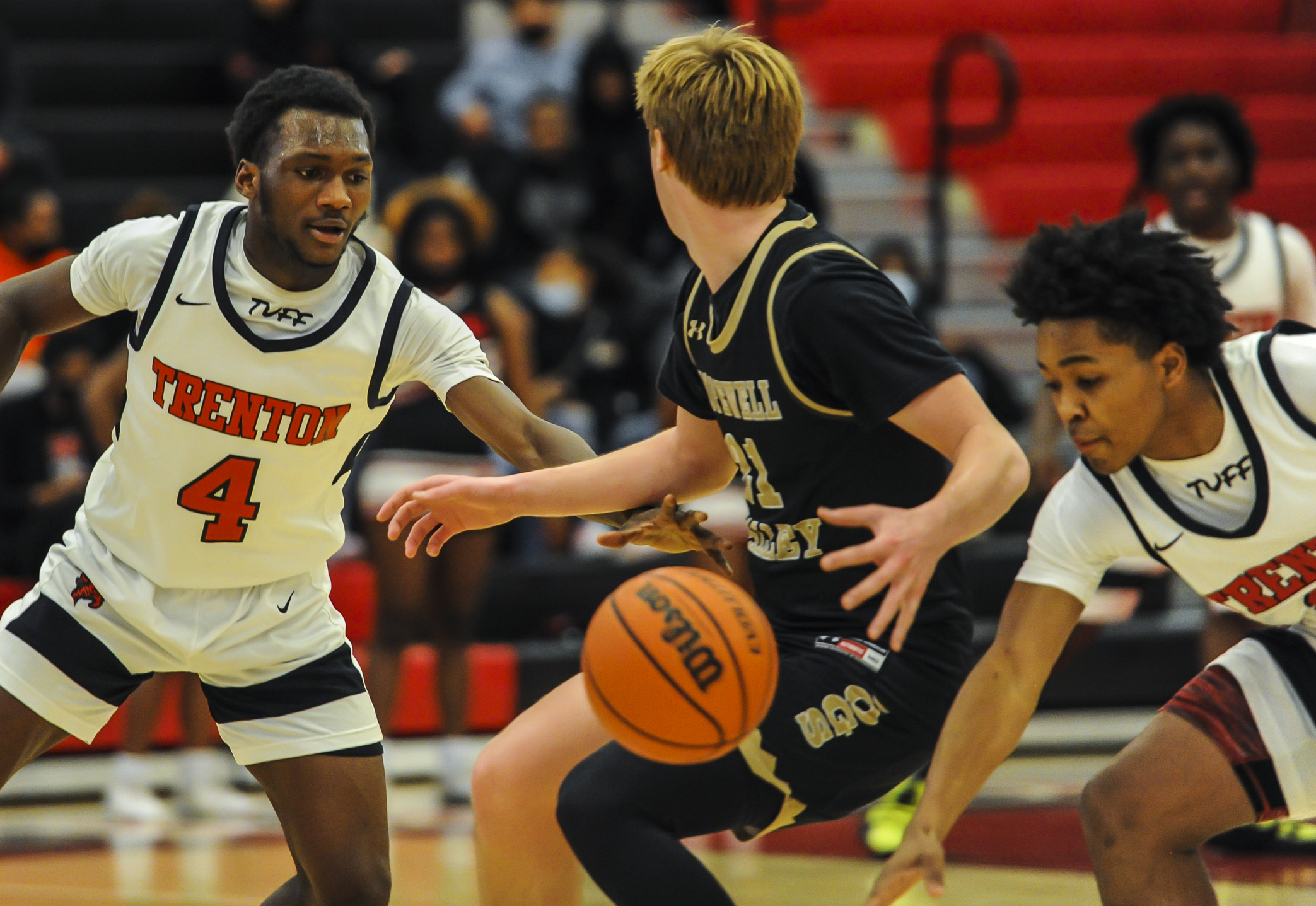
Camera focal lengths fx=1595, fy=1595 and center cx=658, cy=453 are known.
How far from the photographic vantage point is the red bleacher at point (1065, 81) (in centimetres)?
1011

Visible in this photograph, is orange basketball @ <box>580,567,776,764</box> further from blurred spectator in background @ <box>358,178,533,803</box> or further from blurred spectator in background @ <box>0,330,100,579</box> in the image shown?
blurred spectator in background @ <box>0,330,100,579</box>

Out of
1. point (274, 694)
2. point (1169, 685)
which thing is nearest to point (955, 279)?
point (1169, 685)

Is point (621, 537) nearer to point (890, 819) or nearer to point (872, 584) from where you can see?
point (872, 584)

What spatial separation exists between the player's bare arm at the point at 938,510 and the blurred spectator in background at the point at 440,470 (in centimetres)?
338

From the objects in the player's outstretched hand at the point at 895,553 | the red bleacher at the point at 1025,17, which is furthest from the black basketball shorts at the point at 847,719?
the red bleacher at the point at 1025,17

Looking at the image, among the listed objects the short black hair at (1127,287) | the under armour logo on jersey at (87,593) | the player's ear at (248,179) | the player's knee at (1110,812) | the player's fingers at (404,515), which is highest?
the player's ear at (248,179)

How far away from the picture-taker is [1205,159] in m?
5.46

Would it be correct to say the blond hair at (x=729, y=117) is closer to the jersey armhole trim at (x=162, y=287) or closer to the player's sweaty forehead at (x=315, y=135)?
the player's sweaty forehead at (x=315, y=135)

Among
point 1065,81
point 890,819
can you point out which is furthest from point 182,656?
point 1065,81

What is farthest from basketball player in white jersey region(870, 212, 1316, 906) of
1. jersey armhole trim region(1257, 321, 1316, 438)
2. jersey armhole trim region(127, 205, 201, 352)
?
jersey armhole trim region(127, 205, 201, 352)

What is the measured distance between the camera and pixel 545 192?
862 cm

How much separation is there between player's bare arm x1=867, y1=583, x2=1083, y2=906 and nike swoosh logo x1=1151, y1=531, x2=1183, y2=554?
207 millimetres

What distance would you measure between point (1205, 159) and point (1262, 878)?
7.81 feet

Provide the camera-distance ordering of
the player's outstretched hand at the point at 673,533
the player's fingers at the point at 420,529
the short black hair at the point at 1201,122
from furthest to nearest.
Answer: the short black hair at the point at 1201,122, the player's fingers at the point at 420,529, the player's outstretched hand at the point at 673,533
